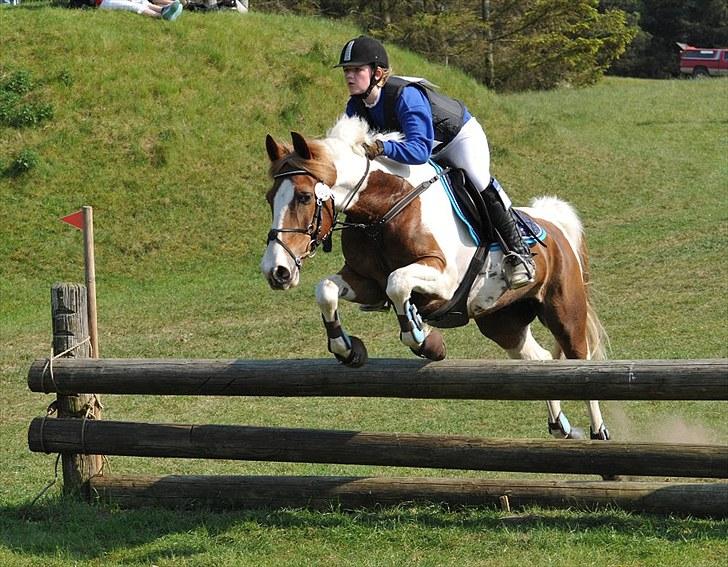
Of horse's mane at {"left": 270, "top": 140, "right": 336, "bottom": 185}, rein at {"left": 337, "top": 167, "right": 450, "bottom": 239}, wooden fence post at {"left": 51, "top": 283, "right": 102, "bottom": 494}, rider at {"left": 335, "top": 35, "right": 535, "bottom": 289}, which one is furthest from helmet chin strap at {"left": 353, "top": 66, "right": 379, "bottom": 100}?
wooden fence post at {"left": 51, "top": 283, "right": 102, "bottom": 494}

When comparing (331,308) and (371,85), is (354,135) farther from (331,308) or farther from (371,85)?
(331,308)

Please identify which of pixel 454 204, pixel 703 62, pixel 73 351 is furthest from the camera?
pixel 703 62

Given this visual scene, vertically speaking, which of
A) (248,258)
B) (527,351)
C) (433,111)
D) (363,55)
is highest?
(363,55)

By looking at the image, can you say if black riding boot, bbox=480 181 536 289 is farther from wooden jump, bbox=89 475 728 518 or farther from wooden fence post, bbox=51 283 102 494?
wooden fence post, bbox=51 283 102 494

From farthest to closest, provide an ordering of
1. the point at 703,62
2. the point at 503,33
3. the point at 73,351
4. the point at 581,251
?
1. the point at 703,62
2. the point at 503,33
3. the point at 581,251
4. the point at 73,351

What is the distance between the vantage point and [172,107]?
20.5 m

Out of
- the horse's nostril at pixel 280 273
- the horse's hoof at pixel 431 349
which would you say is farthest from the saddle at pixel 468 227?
the horse's nostril at pixel 280 273

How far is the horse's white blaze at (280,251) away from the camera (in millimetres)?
5586

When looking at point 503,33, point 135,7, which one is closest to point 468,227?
point 135,7

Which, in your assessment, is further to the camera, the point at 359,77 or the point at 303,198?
the point at 359,77

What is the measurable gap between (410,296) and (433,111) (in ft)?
4.27

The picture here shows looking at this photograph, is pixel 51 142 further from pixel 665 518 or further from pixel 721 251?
pixel 665 518

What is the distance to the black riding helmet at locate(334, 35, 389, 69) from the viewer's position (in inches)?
245

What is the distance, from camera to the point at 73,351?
6883 mm
